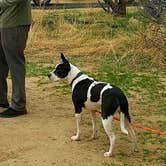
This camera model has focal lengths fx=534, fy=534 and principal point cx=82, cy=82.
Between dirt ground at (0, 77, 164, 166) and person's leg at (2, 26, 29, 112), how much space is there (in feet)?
0.82

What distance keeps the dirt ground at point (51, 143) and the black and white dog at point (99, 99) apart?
0.48ft

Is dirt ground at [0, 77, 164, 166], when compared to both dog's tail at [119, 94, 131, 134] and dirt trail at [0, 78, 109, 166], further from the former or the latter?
dog's tail at [119, 94, 131, 134]

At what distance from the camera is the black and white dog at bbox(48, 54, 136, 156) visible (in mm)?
5473

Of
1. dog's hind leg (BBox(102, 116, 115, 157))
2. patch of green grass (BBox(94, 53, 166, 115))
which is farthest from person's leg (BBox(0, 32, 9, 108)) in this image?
dog's hind leg (BBox(102, 116, 115, 157))

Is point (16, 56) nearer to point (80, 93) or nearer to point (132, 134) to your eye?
point (80, 93)

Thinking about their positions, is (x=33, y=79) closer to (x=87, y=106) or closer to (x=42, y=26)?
(x=87, y=106)

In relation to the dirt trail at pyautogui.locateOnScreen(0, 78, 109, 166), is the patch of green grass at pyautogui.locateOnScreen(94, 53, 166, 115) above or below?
below

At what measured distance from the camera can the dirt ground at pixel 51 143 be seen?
541 centimetres

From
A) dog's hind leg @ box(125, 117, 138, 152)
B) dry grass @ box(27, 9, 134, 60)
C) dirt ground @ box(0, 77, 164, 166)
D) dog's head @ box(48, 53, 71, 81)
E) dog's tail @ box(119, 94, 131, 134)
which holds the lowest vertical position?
dry grass @ box(27, 9, 134, 60)

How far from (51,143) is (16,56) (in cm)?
136

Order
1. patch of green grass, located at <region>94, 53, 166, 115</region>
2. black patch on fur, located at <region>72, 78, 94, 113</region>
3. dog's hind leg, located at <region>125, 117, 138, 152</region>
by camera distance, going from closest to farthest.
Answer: dog's hind leg, located at <region>125, 117, 138, 152</region>, black patch on fur, located at <region>72, 78, 94, 113</region>, patch of green grass, located at <region>94, 53, 166, 115</region>

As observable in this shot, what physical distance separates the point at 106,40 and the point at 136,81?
333cm

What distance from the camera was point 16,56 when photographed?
263 inches

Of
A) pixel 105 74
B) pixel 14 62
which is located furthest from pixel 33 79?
pixel 14 62
